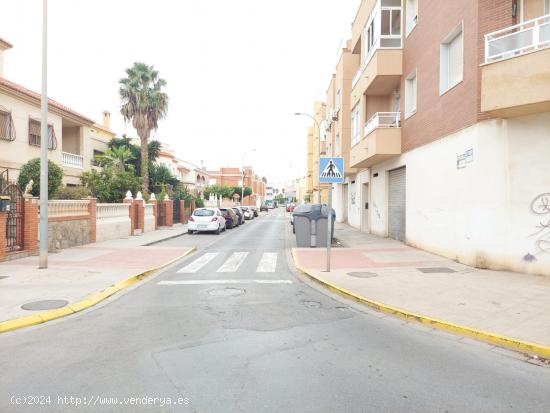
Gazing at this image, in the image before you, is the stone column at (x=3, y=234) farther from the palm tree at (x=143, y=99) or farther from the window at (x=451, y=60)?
the palm tree at (x=143, y=99)

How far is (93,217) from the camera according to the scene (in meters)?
16.7

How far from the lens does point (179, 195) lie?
3397 centimetres

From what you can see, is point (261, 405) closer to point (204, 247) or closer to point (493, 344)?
point (493, 344)

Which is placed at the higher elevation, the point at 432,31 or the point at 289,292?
the point at 432,31

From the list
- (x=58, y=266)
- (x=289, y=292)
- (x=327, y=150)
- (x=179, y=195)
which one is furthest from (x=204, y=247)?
(x=327, y=150)

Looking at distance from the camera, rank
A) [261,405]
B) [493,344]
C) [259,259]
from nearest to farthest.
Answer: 1. [261,405]
2. [493,344]
3. [259,259]

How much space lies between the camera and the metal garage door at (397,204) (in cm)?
1687

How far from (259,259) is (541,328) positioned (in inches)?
346

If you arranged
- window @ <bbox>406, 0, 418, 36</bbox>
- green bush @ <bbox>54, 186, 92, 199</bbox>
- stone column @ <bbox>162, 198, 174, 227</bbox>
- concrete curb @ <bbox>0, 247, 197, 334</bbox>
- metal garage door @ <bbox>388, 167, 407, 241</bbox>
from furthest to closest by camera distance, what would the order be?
stone column @ <bbox>162, 198, 174, 227</bbox>, green bush @ <bbox>54, 186, 92, 199</bbox>, metal garage door @ <bbox>388, 167, 407, 241</bbox>, window @ <bbox>406, 0, 418, 36</bbox>, concrete curb @ <bbox>0, 247, 197, 334</bbox>

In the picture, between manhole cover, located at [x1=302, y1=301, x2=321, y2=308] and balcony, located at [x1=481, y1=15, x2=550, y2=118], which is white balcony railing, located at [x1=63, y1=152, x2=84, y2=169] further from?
balcony, located at [x1=481, y1=15, x2=550, y2=118]

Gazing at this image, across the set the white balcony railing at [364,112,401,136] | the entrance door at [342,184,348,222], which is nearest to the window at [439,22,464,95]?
the white balcony railing at [364,112,401,136]

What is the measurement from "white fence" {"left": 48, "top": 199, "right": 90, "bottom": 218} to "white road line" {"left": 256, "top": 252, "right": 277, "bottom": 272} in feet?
23.7

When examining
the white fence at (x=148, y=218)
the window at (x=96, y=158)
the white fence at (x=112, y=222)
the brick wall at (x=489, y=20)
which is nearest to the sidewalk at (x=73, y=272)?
the white fence at (x=112, y=222)

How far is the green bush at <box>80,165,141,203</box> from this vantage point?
76.2 feet
